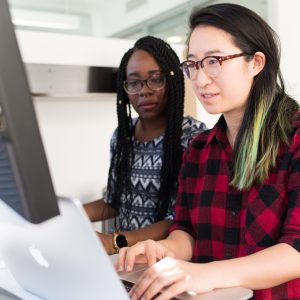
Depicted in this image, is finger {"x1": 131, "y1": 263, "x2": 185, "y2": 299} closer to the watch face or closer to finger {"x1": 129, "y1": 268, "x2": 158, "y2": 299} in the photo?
finger {"x1": 129, "y1": 268, "x2": 158, "y2": 299}

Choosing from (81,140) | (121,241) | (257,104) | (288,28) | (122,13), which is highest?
(122,13)

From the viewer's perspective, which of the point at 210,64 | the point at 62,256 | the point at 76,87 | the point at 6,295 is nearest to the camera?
the point at 62,256

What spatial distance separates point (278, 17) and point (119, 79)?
1.52m

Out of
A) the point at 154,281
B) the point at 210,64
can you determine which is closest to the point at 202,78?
the point at 210,64

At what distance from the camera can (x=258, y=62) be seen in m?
1.05

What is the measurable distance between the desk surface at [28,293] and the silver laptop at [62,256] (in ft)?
0.10

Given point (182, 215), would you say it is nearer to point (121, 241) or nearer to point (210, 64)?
point (121, 241)

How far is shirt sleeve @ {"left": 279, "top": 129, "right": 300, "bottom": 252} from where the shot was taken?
0.87 meters

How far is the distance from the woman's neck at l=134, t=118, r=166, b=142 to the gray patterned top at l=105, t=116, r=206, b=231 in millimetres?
27

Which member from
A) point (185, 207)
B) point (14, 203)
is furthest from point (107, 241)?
point (14, 203)

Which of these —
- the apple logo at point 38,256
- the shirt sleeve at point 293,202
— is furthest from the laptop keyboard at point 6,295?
the shirt sleeve at point 293,202

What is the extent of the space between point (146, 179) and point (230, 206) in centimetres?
43

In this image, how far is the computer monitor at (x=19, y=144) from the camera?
33cm

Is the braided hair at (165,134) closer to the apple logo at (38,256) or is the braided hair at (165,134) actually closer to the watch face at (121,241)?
the watch face at (121,241)
